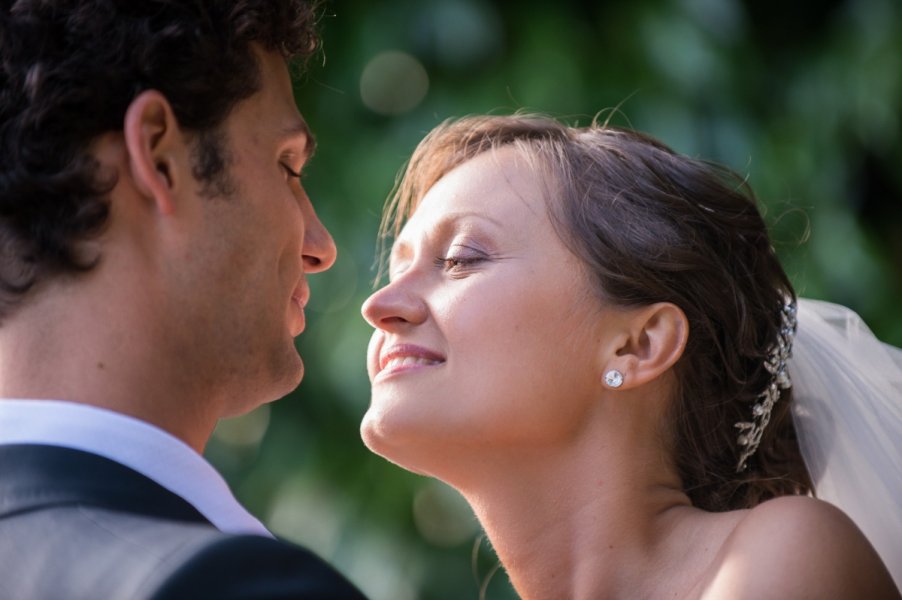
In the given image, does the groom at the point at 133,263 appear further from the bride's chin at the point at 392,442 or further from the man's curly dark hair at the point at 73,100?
the bride's chin at the point at 392,442

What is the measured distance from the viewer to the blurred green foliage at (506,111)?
187 inches

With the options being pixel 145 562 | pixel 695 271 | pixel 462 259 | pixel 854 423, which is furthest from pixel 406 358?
pixel 145 562

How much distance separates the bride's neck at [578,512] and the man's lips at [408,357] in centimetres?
29

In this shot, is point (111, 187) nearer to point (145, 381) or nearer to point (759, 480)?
point (145, 381)

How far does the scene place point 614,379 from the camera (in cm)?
318

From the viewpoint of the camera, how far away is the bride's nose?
319 centimetres

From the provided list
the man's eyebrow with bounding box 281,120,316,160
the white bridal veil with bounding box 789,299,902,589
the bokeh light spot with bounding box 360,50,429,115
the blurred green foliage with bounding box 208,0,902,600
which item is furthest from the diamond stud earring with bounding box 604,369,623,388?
the bokeh light spot with bounding box 360,50,429,115

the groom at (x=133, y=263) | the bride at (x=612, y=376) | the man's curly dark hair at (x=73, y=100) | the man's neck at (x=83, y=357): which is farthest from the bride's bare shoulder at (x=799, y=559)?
the man's curly dark hair at (x=73, y=100)

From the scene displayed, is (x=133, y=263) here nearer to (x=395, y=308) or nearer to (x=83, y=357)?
(x=83, y=357)

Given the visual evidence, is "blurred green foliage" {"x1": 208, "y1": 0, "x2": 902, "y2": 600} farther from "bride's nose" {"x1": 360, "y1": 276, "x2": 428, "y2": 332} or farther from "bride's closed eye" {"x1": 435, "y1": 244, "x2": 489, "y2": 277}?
"bride's nose" {"x1": 360, "y1": 276, "x2": 428, "y2": 332}

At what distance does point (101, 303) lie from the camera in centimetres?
241

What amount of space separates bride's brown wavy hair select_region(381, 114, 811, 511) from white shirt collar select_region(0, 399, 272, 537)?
1.29 meters

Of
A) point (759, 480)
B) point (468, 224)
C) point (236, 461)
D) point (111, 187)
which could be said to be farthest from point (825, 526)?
point (236, 461)

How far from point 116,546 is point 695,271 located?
1.84 m
